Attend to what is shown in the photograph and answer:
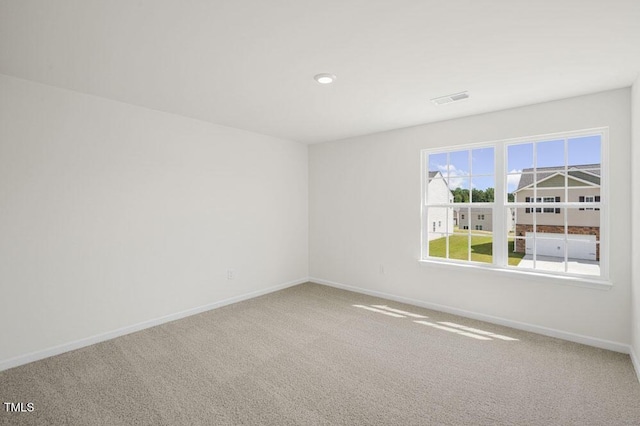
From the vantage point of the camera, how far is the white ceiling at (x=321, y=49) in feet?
5.75

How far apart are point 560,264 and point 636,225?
82 cm

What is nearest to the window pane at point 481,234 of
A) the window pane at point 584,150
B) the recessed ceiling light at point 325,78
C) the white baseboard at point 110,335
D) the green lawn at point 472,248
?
the green lawn at point 472,248

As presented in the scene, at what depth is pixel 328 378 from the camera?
2484mm

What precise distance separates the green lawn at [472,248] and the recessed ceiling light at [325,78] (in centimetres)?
263

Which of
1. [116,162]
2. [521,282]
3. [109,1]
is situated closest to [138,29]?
[109,1]

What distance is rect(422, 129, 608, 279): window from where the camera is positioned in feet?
10.4

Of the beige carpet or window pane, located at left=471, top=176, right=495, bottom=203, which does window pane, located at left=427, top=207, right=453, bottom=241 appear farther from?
the beige carpet

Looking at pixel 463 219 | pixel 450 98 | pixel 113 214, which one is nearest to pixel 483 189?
pixel 463 219

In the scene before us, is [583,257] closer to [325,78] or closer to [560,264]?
[560,264]

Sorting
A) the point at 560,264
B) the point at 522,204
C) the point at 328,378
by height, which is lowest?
the point at 328,378

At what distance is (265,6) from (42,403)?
3.03m

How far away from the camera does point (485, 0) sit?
65.7 inches

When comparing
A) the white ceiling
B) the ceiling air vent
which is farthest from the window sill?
the ceiling air vent

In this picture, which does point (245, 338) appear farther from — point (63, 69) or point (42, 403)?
point (63, 69)
